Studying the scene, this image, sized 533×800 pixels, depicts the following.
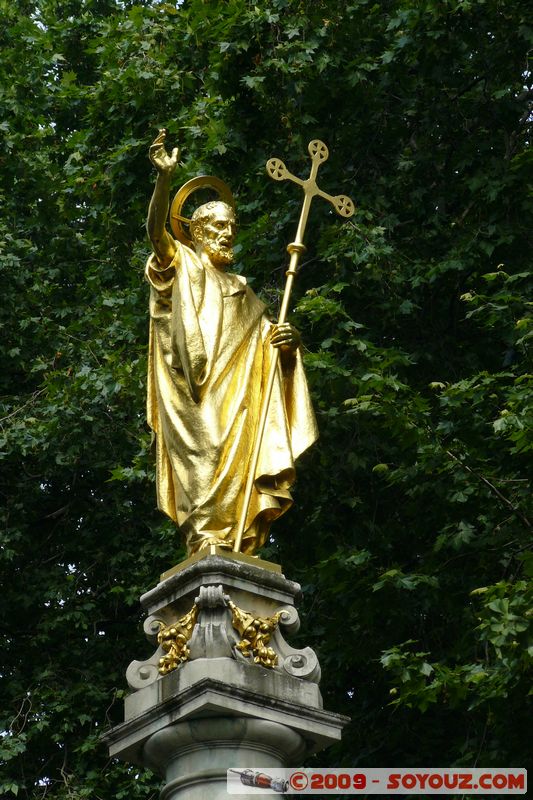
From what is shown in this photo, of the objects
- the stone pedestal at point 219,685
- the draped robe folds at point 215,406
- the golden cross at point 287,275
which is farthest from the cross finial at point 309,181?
the stone pedestal at point 219,685

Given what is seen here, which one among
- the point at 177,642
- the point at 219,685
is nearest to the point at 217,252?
the point at 177,642

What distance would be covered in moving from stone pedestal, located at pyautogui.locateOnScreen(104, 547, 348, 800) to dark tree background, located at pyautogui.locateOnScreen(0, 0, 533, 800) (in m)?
2.66

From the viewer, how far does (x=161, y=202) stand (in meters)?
10.1

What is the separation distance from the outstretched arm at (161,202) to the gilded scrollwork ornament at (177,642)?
89.0 inches

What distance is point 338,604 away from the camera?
1383 cm

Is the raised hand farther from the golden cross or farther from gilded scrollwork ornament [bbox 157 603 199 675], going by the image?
gilded scrollwork ornament [bbox 157 603 199 675]

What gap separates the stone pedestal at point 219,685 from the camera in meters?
8.61

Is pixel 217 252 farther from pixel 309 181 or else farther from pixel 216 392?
pixel 216 392

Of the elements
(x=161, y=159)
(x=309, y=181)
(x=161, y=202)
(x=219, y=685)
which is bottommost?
(x=219, y=685)

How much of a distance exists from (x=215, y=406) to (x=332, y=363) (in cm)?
431

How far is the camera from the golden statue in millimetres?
9523

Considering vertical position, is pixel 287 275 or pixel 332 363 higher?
pixel 332 363

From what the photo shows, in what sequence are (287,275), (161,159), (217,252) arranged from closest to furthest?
(161,159) → (287,275) → (217,252)

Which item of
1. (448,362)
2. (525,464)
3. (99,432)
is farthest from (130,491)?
(525,464)
